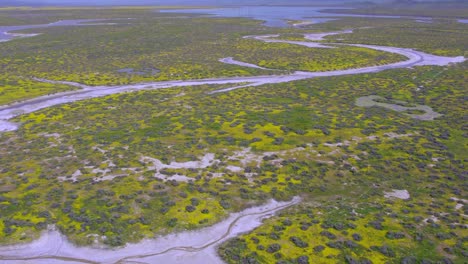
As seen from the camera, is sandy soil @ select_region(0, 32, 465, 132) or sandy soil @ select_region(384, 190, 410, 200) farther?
sandy soil @ select_region(0, 32, 465, 132)

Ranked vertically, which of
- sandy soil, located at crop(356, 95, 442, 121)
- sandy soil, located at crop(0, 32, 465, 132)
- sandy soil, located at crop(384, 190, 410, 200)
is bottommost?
sandy soil, located at crop(384, 190, 410, 200)

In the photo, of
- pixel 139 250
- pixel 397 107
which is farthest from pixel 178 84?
pixel 139 250

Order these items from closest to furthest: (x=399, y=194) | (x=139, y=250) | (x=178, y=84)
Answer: (x=139, y=250) → (x=399, y=194) → (x=178, y=84)

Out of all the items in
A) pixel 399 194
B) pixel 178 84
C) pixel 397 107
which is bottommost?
pixel 399 194

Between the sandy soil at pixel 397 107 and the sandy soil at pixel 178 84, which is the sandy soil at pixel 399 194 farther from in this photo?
the sandy soil at pixel 178 84

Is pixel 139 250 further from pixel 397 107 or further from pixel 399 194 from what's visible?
pixel 397 107

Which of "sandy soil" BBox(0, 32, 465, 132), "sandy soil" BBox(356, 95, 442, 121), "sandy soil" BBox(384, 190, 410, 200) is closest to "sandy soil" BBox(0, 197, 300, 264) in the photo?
"sandy soil" BBox(384, 190, 410, 200)

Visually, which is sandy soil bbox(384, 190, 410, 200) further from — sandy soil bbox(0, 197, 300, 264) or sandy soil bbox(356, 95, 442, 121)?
sandy soil bbox(356, 95, 442, 121)

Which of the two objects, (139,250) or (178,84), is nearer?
(139,250)

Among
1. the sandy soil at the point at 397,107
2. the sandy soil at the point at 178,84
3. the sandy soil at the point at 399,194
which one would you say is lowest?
the sandy soil at the point at 399,194

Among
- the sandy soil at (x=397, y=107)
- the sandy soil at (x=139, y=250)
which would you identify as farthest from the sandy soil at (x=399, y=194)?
the sandy soil at (x=397, y=107)

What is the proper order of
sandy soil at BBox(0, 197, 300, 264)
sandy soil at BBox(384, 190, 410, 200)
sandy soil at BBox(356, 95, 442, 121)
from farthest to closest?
sandy soil at BBox(356, 95, 442, 121), sandy soil at BBox(384, 190, 410, 200), sandy soil at BBox(0, 197, 300, 264)

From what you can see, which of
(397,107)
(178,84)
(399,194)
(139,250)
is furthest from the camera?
(178,84)
